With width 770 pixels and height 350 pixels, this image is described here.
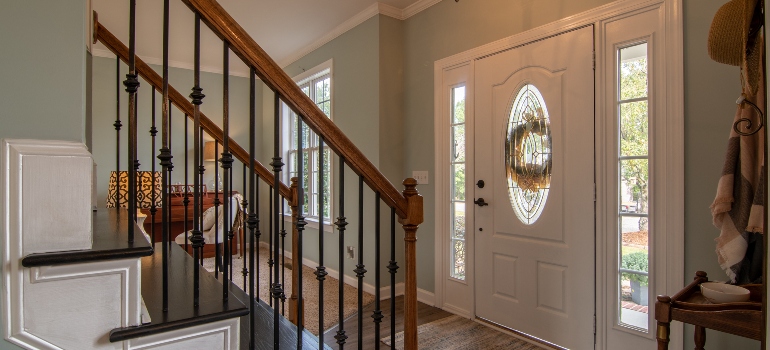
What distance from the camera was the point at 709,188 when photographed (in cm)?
196

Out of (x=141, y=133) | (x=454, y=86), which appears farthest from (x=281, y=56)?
(x=454, y=86)

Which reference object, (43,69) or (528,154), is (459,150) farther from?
(43,69)

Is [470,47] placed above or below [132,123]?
above

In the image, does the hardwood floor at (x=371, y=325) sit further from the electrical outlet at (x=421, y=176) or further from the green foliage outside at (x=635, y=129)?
the green foliage outside at (x=635, y=129)

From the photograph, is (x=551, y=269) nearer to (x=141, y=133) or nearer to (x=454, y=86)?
(x=454, y=86)

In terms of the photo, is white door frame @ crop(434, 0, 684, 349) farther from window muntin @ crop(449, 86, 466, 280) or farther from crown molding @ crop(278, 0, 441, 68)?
crown molding @ crop(278, 0, 441, 68)

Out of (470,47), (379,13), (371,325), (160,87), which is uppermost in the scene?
(379,13)

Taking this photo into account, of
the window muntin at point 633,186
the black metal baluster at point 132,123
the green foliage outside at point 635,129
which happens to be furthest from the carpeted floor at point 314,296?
the green foliage outside at point 635,129

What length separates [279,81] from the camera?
45.8 inches

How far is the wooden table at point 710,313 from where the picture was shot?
4.56 ft

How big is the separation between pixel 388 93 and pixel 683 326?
106 inches

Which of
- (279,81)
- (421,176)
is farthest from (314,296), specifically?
(279,81)

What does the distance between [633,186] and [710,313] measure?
0.91m

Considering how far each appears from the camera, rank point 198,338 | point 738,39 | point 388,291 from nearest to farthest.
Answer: point 198,338 < point 738,39 < point 388,291
